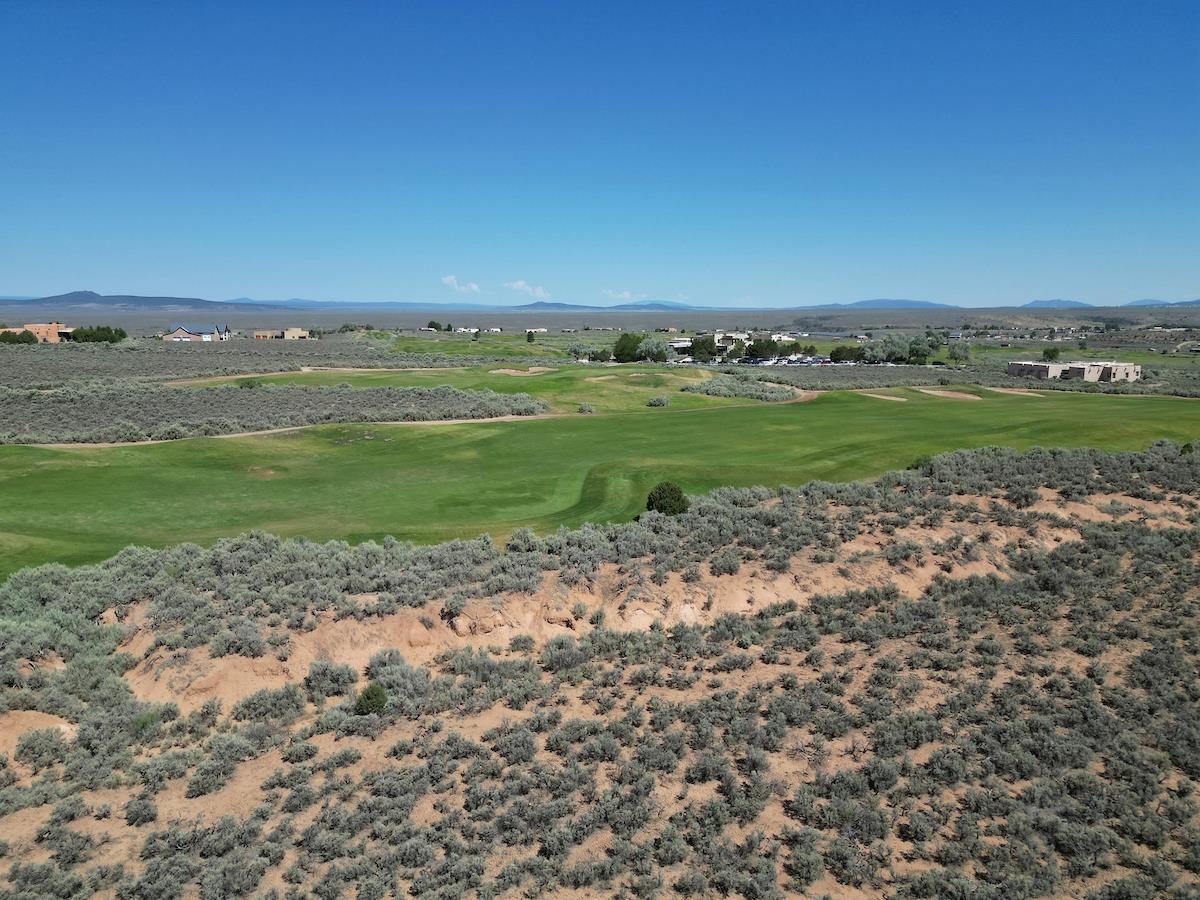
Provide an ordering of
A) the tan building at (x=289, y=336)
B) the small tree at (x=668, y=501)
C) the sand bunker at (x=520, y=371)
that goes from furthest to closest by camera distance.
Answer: the tan building at (x=289, y=336), the sand bunker at (x=520, y=371), the small tree at (x=668, y=501)

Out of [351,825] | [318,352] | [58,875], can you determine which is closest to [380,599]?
[351,825]

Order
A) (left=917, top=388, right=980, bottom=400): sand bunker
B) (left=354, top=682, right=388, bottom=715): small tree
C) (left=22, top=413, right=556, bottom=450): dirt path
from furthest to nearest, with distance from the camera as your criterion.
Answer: (left=917, top=388, right=980, bottom=400): sand bunker < (left=22, top=413, right=556, bottom=450): dirt path < (left=354, top=682, right=388, bottom=715): small tree

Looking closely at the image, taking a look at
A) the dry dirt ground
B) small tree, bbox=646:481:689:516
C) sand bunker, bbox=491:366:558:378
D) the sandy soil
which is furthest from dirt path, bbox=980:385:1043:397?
the sandy soil

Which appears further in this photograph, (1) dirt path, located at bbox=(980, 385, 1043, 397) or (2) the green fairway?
(1) dirt path, located at bbox=(980, 385, 1043, 397)

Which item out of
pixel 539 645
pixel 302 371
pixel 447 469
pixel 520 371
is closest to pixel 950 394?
pixel 520 371

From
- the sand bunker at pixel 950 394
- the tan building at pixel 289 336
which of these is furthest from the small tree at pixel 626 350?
the tan building at pixel 289 336

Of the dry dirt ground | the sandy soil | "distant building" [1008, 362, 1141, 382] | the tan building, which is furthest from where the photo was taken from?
the tan building

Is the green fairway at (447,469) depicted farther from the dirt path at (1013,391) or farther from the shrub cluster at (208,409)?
the dirt path at (1013,391)

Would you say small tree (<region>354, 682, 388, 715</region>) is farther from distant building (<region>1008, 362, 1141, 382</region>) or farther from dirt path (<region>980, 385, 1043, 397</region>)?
distant building (<region>1008, 362, 1141, 382</region>)
